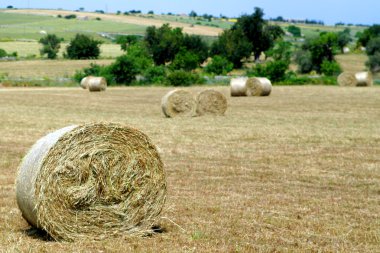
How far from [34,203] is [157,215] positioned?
5.00 ft

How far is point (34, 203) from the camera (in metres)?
8.47

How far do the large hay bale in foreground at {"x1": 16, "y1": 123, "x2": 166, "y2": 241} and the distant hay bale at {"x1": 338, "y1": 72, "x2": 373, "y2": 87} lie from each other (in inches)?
1739

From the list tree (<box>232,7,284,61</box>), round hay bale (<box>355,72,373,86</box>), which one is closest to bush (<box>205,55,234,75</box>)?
round hay bale (<box>355,72,373,86</box>)

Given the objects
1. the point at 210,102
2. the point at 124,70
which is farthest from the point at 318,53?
the point at 210,102

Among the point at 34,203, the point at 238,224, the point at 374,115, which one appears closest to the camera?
the point at 34,203

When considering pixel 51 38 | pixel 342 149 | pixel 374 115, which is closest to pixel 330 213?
pixel 342 149

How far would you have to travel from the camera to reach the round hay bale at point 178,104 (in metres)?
26.9

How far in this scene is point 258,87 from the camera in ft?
129

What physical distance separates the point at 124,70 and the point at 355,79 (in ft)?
54.8

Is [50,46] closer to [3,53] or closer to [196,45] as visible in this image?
[3,53]

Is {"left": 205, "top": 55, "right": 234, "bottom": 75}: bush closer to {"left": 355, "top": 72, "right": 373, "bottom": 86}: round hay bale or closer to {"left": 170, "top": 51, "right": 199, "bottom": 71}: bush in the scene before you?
{"left": 170, "top": 51, "right": 199, "bottom": 71}: bush

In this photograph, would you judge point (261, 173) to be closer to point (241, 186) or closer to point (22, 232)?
point (241, 186)

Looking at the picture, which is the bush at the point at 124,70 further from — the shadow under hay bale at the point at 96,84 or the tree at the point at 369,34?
the tree at the point at 369,34

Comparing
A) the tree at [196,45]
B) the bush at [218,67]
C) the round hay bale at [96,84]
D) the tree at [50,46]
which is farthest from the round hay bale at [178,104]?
the tree at [50,46]
